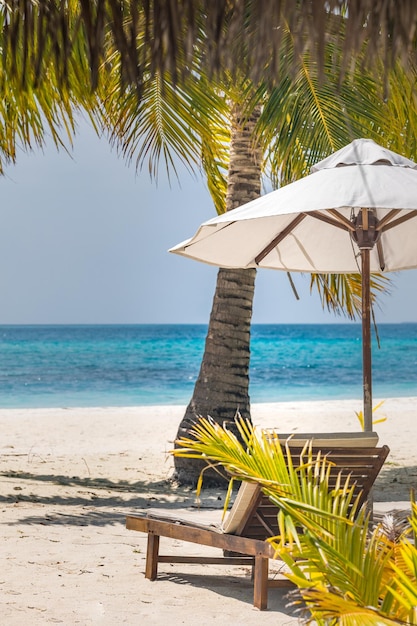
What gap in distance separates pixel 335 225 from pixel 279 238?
492mm

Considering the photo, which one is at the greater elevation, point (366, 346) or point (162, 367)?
point (366, 346)

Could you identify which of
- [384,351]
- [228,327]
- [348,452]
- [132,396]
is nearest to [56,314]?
[384,351]

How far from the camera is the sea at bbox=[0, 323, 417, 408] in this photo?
31734mm

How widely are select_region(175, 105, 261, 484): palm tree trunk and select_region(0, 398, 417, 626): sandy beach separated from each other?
0.73 metres

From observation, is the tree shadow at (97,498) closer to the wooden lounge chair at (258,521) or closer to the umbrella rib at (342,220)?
the wooden lounge chair at (258,521)

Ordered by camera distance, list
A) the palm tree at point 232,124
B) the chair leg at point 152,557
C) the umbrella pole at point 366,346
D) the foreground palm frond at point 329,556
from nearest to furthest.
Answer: the foreground palm frond at point 329,556, the chair leg at point 152,557, the umbrella pole at point 366,346, the palm tree at point 232,124

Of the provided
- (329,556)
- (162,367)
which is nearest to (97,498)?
(329,556)

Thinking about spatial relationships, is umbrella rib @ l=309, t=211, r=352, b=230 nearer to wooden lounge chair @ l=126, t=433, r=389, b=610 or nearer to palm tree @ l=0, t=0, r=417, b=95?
wooden lounge chair @ l=126, t=433, r=389, b=610

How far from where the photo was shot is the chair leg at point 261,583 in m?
4.14

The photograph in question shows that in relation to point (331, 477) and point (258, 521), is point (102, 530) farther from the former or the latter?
point (331, 477)

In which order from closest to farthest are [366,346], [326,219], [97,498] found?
1. [366,346]
2. [326,219]
3. [97,498]

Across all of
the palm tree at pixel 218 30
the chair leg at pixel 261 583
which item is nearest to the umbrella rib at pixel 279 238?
the chair leg at pixel 261 583

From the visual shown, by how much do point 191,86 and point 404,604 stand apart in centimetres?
585

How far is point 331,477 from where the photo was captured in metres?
4.26
